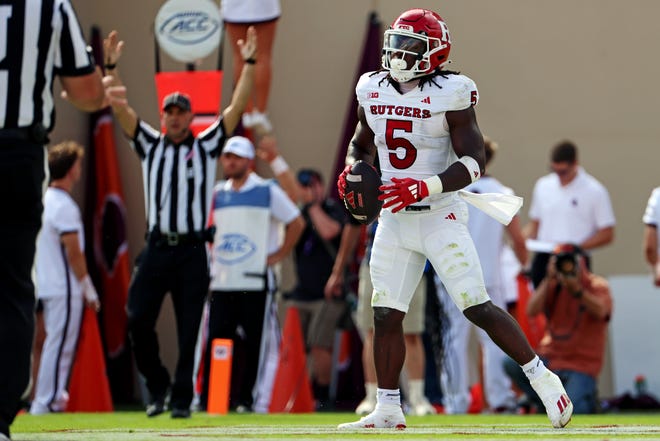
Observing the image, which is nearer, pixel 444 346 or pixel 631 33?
pixel 444 346

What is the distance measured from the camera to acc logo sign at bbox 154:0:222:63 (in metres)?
9.04

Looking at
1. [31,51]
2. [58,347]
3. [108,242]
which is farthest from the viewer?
[108,242]

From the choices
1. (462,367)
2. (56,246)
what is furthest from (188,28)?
(462,367)

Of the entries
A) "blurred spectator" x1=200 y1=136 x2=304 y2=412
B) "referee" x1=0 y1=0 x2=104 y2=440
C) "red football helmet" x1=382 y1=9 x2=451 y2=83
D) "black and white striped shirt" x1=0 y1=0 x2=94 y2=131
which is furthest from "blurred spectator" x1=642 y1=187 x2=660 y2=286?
"black and white striped shirt" x1=0 y1=0 x2=94 y2=131

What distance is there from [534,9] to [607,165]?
1433mm

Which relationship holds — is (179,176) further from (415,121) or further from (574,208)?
(574,208)

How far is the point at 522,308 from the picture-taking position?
35.3 ft

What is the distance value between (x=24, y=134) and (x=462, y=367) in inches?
217

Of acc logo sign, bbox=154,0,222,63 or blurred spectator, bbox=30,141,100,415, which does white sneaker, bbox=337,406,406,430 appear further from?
blurred spectator, bbox=30,141,100,415

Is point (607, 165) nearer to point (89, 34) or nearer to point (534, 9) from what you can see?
point (534, 9)

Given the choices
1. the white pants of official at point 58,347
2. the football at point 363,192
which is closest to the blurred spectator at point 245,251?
the white pants of official at point 58,347

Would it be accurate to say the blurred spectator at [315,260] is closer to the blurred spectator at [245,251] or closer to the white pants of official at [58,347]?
the blurred spectator at [245,251]

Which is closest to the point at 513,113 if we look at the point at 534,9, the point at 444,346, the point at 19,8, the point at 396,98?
the point at 534,9

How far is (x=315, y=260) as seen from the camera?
1054cm
